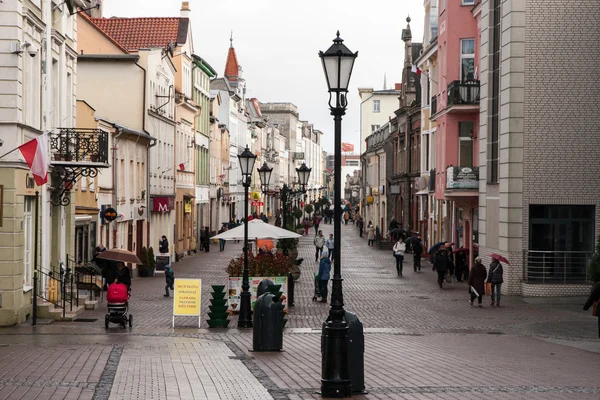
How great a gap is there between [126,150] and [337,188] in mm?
32819

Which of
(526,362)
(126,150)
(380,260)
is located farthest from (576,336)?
(380,260)

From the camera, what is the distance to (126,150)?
43.7 meters

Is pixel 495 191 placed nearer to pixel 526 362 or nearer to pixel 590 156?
pixel 590 156

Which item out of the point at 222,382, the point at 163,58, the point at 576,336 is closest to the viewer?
the point at 222,382

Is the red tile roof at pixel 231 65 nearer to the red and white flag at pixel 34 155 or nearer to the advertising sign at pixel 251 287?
the advertising sign at pixel 251 287

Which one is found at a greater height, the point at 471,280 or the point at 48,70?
the point at 48,70

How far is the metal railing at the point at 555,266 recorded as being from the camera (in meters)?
32.4

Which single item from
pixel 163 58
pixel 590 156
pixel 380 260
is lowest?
pixel 380 260

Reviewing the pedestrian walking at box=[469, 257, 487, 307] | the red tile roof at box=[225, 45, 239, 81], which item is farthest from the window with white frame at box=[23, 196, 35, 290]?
the red tile roof at box=[225, 45, 239, 81]

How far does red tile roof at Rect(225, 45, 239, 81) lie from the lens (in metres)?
110

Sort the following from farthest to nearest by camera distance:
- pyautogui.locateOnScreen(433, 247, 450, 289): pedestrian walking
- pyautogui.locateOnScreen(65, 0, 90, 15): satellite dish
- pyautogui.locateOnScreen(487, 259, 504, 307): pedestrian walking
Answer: pyautogui.locateOnScreen(433, 247, 450, 289): pedestrian walking, pyautogui.locateOnScreen(487, 259, 504, 307): pedestrian walking, pyautogui.locateOnScreen(65, 0, 90, 15): satellite dish

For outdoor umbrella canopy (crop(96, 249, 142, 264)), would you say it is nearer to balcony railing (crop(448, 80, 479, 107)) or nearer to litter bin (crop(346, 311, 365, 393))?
litter bin (crop(346, 311, 365, 393))

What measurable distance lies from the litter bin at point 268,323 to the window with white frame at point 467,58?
27.6 meters

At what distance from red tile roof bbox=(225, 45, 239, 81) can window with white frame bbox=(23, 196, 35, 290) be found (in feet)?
280
